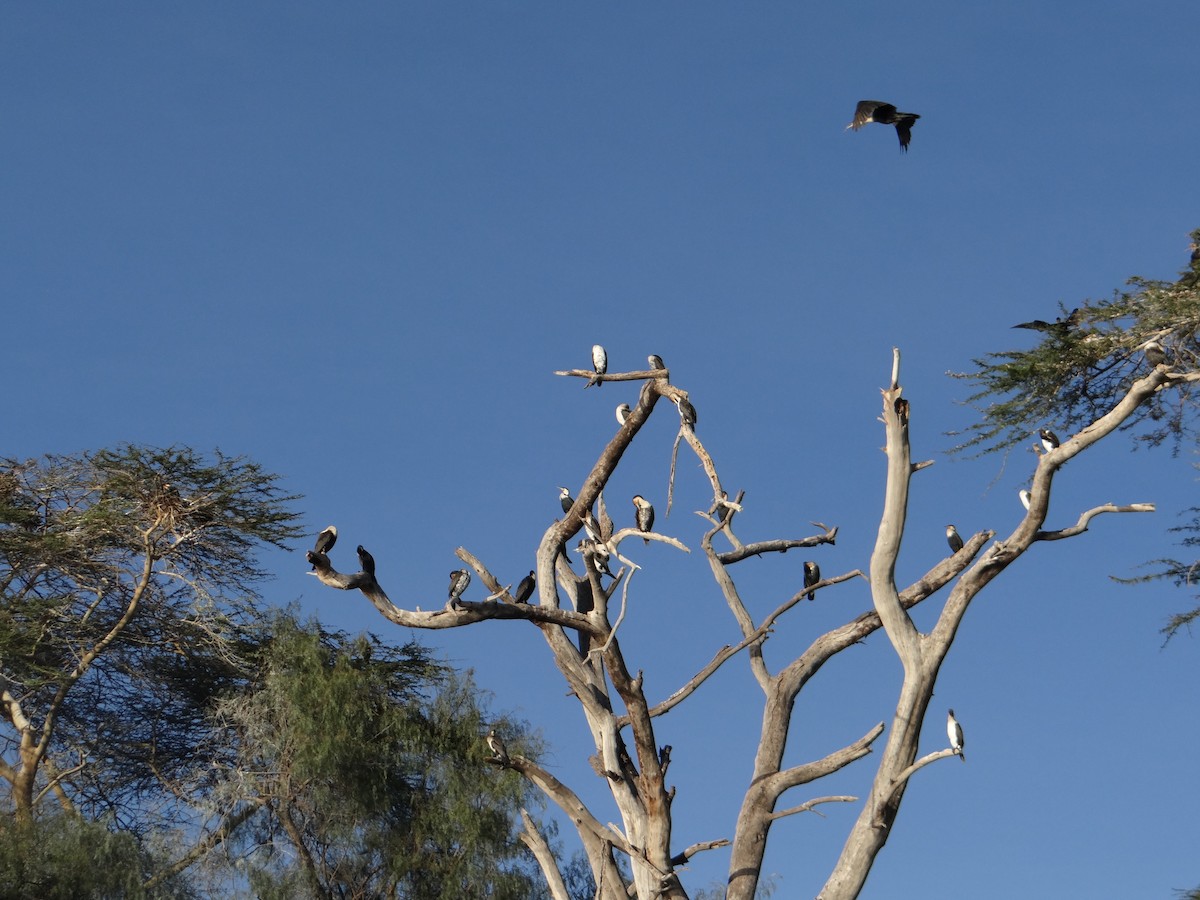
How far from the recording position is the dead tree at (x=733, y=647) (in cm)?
1196

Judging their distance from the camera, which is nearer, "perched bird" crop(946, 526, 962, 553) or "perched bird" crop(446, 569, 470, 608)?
"perched bird" crop(446, 569, 470, 608)

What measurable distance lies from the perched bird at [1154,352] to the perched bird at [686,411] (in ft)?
16.0

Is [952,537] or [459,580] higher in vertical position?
[952,537]

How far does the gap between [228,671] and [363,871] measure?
4.09 metres

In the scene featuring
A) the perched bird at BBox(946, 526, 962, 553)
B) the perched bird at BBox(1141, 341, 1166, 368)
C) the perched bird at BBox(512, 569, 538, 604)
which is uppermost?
the perched bird at BBox(1141, 341, 1166, 368)

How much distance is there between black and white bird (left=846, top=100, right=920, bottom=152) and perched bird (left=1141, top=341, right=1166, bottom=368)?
128 inches

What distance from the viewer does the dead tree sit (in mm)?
11961

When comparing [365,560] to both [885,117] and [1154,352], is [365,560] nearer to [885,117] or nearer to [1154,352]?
[885,117]

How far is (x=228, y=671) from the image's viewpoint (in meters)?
22.5

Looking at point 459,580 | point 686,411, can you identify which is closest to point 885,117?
point 686,411

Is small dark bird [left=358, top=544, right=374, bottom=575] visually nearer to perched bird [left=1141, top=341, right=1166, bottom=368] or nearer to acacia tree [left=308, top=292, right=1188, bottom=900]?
acacia tree [left=308, top=292, right=1188, bottom=900]

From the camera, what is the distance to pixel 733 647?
13.0m

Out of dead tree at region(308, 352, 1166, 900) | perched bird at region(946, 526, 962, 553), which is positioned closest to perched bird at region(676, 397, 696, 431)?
dead tree at region(308, 352, 1166, 900)

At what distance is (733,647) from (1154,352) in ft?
17.0
